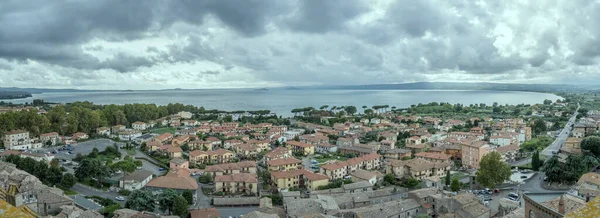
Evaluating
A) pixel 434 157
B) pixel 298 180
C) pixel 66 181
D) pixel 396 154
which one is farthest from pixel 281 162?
pixel 66 181

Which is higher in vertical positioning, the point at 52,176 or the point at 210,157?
the point at 52,176

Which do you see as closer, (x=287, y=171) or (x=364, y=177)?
(x=364, y=177)

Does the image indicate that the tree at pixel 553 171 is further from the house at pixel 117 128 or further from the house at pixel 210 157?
the house at pixel 117 128

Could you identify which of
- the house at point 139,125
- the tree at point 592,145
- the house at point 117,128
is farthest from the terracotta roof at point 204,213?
the house at point 139,125

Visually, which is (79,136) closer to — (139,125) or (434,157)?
(139,125)

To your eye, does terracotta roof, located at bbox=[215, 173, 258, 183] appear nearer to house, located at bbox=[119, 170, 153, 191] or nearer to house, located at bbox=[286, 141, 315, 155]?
house, located at bbox=[119, 170, 153, 191]
